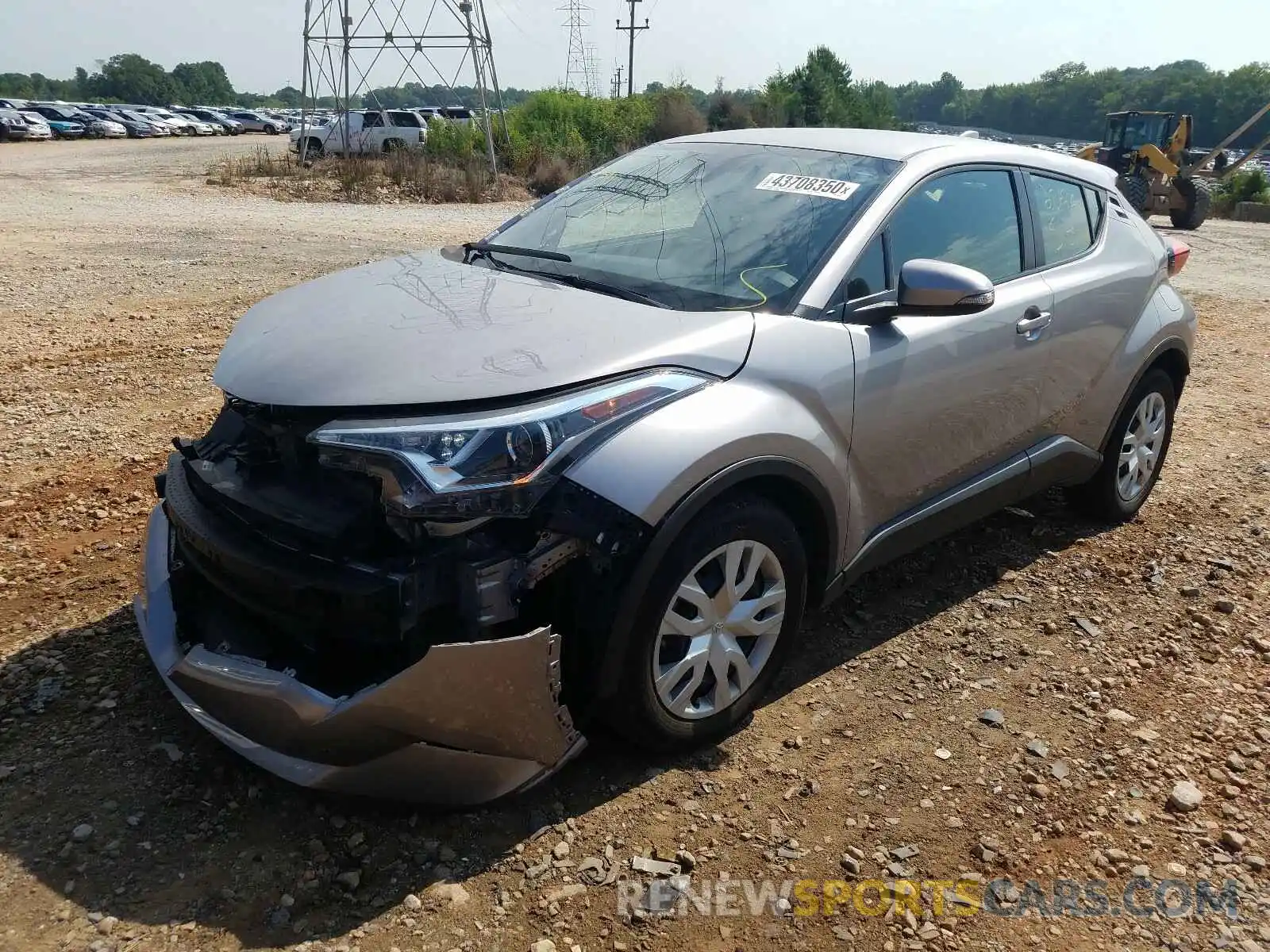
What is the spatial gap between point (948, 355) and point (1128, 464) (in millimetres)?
1888

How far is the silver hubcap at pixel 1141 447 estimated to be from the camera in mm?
4703

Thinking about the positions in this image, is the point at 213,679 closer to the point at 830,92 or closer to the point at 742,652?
the point at 742,652

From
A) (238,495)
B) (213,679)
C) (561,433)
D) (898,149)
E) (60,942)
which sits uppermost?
(898,149)

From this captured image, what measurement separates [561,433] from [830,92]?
57275 millimetres

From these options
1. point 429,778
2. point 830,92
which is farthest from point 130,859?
point 830,92

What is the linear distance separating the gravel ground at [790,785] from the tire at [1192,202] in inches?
775

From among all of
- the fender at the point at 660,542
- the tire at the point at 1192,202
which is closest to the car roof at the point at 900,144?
the fender at the point at 660,542

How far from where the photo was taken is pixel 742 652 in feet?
9.75

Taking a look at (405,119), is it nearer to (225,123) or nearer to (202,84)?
(225,123)

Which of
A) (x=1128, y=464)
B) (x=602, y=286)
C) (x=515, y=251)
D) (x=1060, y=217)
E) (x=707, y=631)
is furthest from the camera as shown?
(x=1128, y=464)

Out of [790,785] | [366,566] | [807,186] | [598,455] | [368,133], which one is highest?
[368,133]

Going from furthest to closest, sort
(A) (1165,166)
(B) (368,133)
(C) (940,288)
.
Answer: (B) (368,133), (A) (1165,166), (C) (940,288)

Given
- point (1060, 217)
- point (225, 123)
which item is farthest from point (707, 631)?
point (225, 123)

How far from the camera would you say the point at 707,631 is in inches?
111
